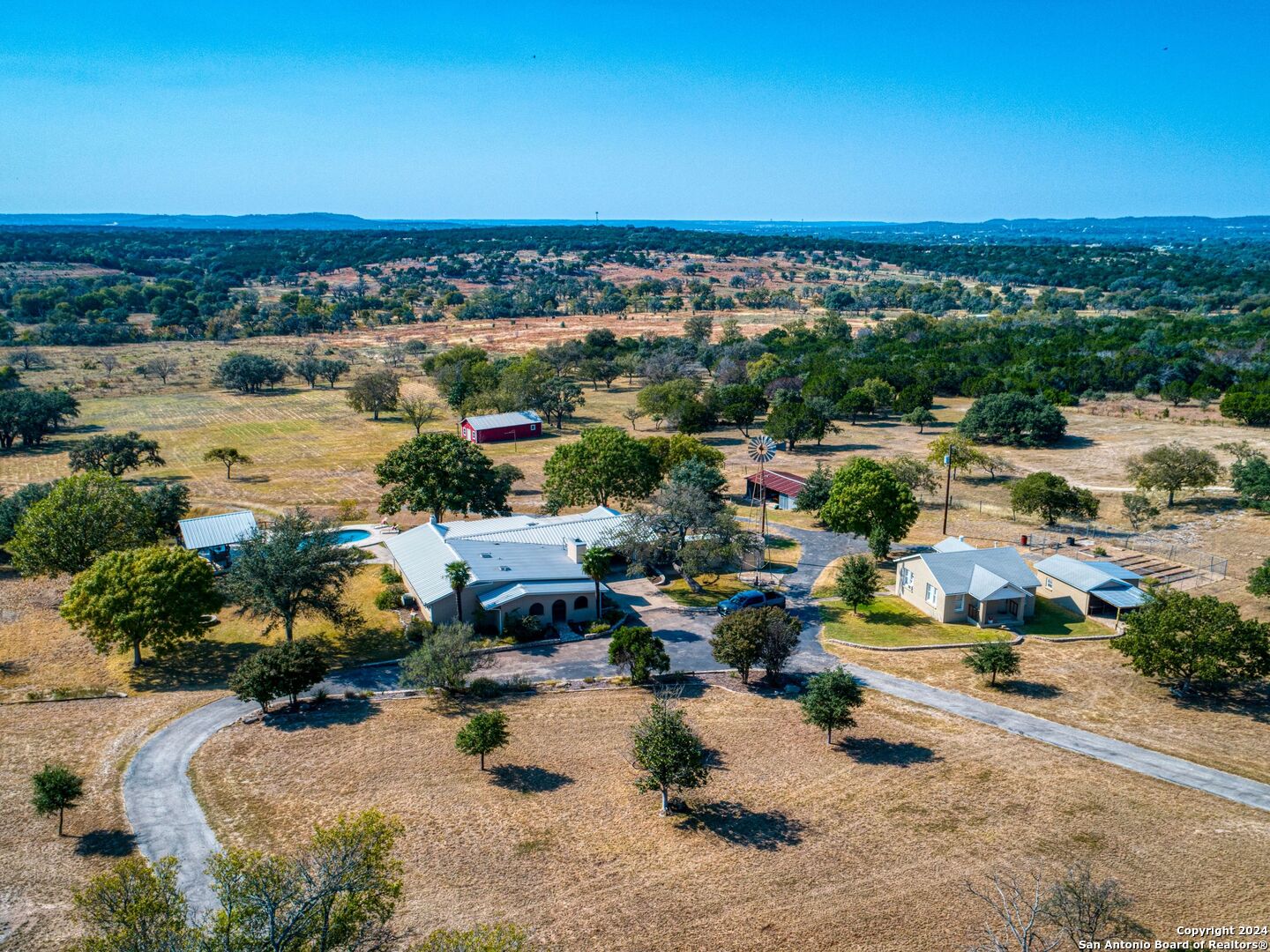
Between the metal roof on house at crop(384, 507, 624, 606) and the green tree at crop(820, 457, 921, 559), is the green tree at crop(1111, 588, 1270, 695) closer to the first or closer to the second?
the green tree at crop(820, 457, 921, 559)

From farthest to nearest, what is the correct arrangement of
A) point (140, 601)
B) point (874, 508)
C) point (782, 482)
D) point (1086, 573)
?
point (782, 482) < point (874, 508) < point (1086, 573) < point (140, 601)

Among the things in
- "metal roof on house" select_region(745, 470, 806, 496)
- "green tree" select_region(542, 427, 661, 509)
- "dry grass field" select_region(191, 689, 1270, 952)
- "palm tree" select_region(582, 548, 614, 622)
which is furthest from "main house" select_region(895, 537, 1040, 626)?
"green tree" select_region(542, 427, 661, 509)

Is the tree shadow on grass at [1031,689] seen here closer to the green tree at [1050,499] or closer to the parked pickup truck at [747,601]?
the parked pickup truck at [747,601]

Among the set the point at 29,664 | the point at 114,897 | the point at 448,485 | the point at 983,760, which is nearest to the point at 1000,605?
the point at 983,760

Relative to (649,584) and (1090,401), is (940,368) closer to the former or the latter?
(1090,401)

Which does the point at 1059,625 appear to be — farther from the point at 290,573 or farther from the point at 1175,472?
the point at 290,573

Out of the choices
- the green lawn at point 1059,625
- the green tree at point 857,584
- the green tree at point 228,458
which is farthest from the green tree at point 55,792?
the green tree at point 228,458

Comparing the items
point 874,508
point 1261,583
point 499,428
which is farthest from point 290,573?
point 499,428
